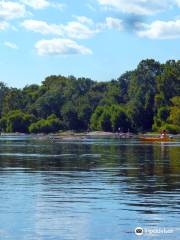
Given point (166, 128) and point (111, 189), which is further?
point (166, 128)

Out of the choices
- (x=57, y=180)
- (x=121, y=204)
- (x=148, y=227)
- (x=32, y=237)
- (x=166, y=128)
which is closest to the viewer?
(x=32, y=237)

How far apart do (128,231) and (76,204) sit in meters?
6.68

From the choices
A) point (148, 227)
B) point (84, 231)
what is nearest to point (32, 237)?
point (84, 231)

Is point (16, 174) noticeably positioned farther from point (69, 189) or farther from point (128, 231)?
point (128, 231)

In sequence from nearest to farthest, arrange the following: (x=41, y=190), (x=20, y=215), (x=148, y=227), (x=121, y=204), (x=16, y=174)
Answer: (x=148, y=227) < (x=20, y=215) < (x=121, y=204) < (x=41, y=190) < (x=16, y=174)

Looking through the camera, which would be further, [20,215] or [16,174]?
[16,174]

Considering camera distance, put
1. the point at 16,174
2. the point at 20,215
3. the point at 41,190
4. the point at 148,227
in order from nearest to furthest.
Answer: the point at 148,227 → the point at 20,215 → the point at 41,190 → the point at 16,174

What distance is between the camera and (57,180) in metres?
41.4

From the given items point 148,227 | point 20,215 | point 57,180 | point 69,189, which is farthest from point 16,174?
point 148,227

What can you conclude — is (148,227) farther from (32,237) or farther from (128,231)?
(32,237)

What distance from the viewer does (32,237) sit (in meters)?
22.1

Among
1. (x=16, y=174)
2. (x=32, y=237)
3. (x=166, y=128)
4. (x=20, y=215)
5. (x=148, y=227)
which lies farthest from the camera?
(x=166, y=128)

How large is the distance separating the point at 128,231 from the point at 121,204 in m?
6.34

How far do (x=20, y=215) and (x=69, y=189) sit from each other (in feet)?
32.2
